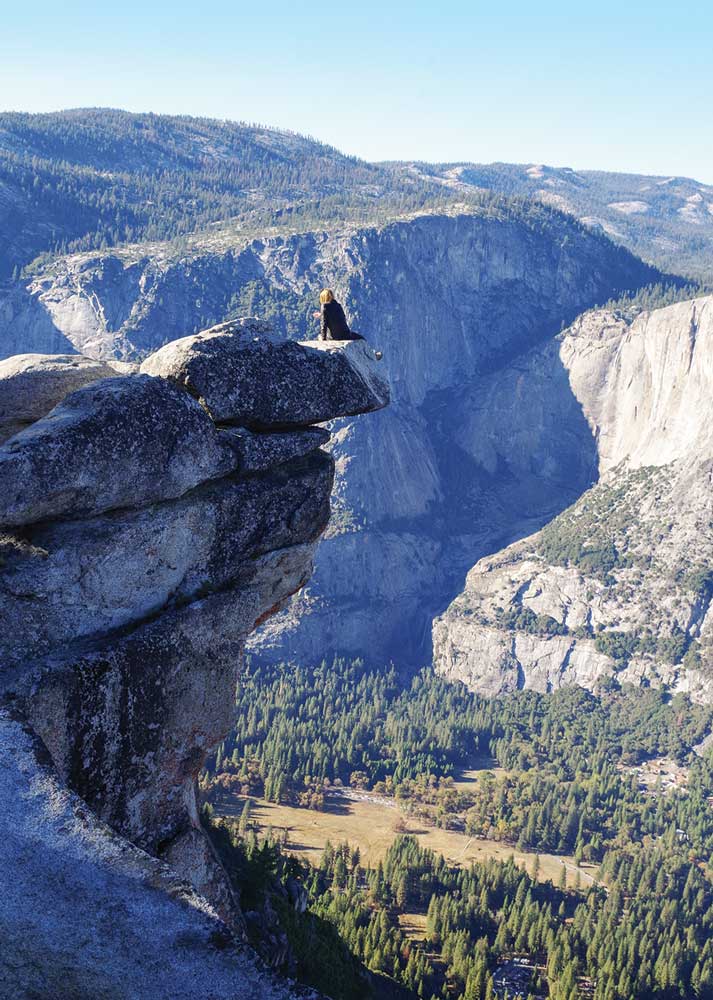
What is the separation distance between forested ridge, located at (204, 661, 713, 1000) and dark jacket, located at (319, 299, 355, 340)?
25.4 metres

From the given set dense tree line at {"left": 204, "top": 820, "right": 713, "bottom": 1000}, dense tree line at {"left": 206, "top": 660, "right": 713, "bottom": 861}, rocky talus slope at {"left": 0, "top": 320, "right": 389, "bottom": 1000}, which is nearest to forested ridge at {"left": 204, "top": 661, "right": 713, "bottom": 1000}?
dense tree line at {"left": 204, "top": 820, "right": 713, "bottom": 1000}

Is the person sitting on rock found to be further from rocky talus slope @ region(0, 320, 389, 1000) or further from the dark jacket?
rocky talus slope @ region(0, 320, 389, 1000)

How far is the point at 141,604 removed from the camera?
93.0 feet

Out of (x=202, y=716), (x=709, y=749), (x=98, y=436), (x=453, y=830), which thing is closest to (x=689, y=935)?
(x=453, y=830)

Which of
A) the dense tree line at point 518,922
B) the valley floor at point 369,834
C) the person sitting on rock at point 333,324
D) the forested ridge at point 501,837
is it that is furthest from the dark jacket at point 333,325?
the valley floor at point 369,834

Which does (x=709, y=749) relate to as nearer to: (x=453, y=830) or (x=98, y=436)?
(x=453, y=830)

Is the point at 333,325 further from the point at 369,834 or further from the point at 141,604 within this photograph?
the point at 369,834

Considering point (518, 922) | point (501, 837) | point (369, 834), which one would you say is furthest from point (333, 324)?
point (501, 837)

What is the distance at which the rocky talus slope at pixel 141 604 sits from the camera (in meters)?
17.2

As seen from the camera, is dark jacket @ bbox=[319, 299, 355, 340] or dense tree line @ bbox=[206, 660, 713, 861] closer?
dark jacket @ bbox=[319, 299, 355, 340]

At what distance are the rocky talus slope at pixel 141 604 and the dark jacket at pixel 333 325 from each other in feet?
4.22

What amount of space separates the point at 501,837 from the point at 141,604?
125 meters

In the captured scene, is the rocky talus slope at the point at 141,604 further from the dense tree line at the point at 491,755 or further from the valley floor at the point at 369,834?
the dense tree line at the point at 491,755

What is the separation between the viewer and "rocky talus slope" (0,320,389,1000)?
56.5 feet
